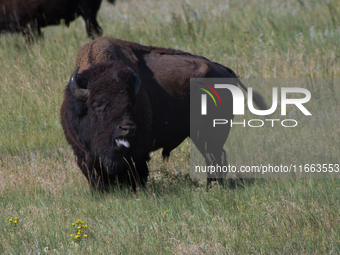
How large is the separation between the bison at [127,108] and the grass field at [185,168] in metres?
0.37

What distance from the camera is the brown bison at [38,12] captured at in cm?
984

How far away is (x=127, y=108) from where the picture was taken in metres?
4.32

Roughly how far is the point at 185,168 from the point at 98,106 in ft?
6.72

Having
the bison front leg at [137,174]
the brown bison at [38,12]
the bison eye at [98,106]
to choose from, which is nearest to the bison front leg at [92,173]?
the bison front leg at [137,174]

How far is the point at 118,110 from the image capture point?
14.1 feet

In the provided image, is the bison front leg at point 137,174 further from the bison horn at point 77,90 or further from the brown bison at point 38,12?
the brown bison at point 38,12

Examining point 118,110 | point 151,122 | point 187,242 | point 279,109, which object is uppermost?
point 118,110

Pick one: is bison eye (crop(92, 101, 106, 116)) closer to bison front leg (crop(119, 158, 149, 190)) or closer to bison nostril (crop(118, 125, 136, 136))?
bison nostril (crop(118, 125, 136, 136))

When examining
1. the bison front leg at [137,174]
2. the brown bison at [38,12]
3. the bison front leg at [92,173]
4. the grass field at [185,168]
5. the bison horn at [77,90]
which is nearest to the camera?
the grass field at [185,168]

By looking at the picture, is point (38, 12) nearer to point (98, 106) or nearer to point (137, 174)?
point (98, 106)

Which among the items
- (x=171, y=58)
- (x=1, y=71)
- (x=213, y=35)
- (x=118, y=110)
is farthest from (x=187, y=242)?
(x=213, y=35)

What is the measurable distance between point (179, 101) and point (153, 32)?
6013mm

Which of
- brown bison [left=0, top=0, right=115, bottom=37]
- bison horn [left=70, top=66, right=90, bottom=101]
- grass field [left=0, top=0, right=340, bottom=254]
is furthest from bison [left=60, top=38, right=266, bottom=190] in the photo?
brown bison [left=0, top=0, right=115, bottom=37]

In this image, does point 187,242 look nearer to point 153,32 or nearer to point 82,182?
point 82,182
